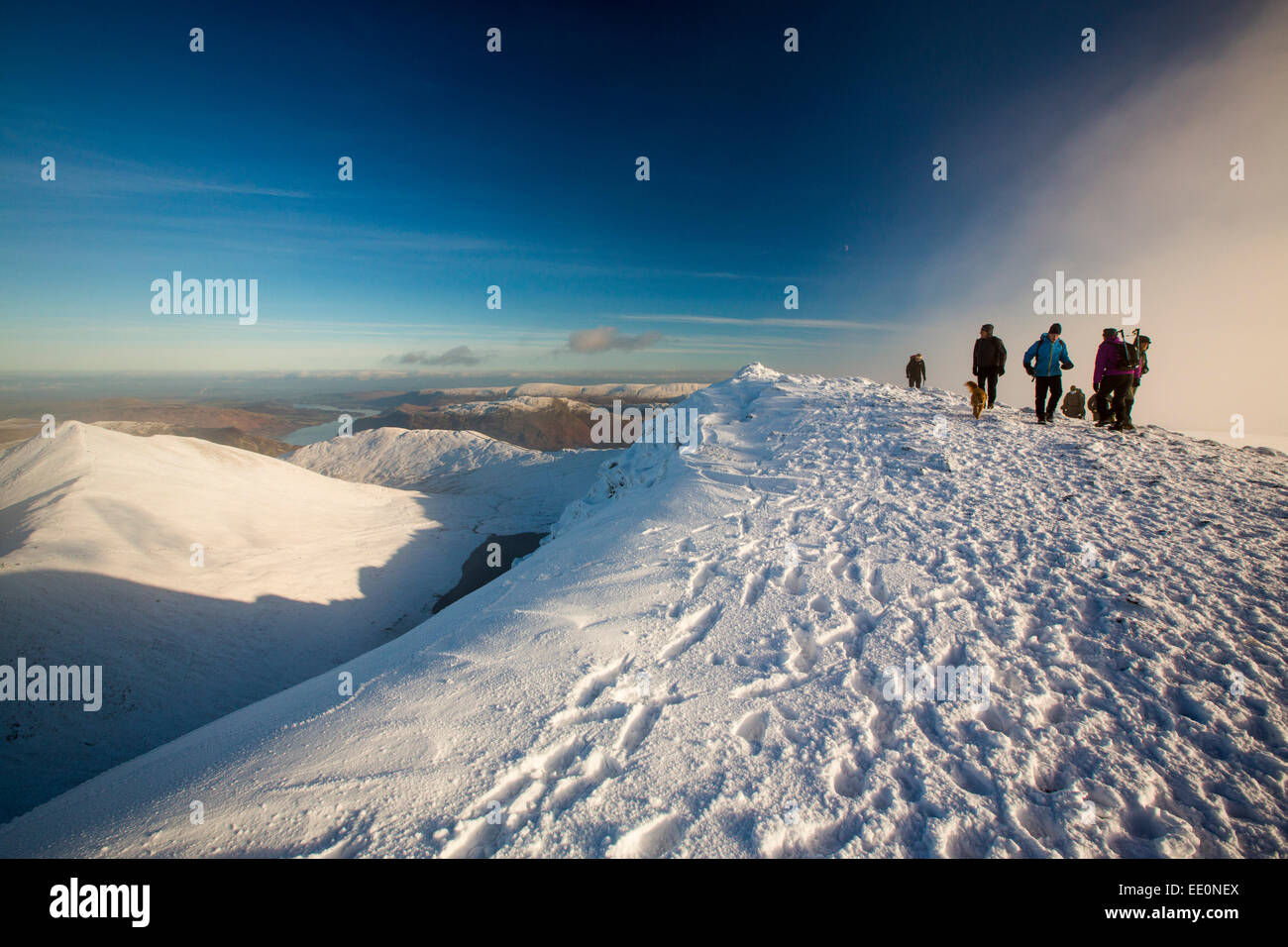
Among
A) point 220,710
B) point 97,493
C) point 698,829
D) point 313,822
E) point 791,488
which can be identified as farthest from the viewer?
point 97,493

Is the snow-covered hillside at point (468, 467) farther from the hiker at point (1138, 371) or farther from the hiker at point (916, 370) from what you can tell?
the hiker at point (1138, 371)

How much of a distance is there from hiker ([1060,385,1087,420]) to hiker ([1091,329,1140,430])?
132 centimetres

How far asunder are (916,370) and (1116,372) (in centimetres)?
739

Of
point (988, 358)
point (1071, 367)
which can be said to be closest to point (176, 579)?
point (988, 358)

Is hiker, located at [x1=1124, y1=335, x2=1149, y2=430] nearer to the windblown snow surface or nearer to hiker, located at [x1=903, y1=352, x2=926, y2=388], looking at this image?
the windblown snow surface

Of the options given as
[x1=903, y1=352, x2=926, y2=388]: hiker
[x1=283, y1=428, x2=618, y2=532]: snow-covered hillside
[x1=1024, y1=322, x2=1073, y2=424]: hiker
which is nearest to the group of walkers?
[x1=1024, y1=322, x2=1073, y2=424]: hiker

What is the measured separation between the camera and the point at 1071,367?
10500 millimetres

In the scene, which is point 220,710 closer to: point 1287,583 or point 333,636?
point 333,636

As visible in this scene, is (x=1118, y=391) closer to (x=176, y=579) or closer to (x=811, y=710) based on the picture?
(x=811, y=710)

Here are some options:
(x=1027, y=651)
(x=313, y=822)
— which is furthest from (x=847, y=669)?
(x=313, y=822)

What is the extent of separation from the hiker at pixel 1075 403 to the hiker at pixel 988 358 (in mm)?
2298

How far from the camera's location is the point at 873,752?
140 inches

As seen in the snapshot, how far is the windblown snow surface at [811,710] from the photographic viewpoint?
305 cm

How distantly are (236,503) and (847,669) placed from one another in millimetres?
26593
